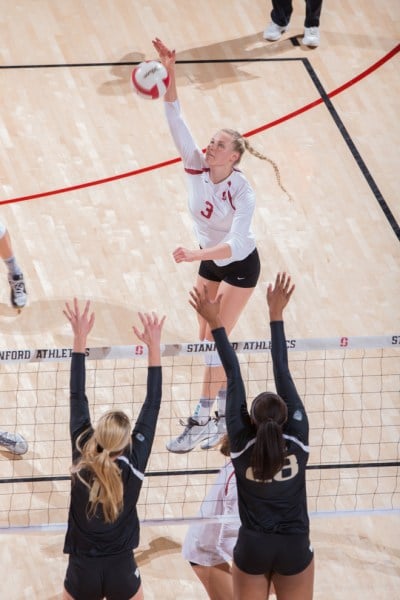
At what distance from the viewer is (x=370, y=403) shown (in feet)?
31.0

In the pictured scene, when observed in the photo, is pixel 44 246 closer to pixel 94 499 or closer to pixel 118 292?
pixel 118 292

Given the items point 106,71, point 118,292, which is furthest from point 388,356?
point 106,71

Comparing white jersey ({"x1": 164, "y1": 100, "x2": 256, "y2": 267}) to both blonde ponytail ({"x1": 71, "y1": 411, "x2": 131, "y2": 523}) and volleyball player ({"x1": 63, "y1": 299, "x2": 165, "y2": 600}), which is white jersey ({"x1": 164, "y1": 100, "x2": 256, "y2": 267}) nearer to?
volleyball player ({"x1": 63, "y1": 299, "x2": 165, "y2": 600})

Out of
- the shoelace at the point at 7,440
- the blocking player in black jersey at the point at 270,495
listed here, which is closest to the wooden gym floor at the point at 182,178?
the shoelace at the point at 7,440

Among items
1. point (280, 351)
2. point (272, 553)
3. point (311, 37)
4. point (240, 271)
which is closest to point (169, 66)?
point (240, 271)

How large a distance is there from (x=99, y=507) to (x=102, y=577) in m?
0.46

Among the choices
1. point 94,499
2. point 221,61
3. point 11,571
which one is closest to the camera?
point 94,499

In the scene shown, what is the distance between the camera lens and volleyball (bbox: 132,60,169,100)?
921cm

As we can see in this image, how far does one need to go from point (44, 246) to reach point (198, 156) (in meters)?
2.87

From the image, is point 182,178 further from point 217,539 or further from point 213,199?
point 217,539

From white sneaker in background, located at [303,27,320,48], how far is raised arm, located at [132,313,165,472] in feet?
27.9

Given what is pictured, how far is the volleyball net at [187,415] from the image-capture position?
328 inches

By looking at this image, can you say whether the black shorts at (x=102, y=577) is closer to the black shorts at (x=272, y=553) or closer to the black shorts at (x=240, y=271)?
the black shorts at (x=272, y=553)

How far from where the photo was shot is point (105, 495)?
228 inches
